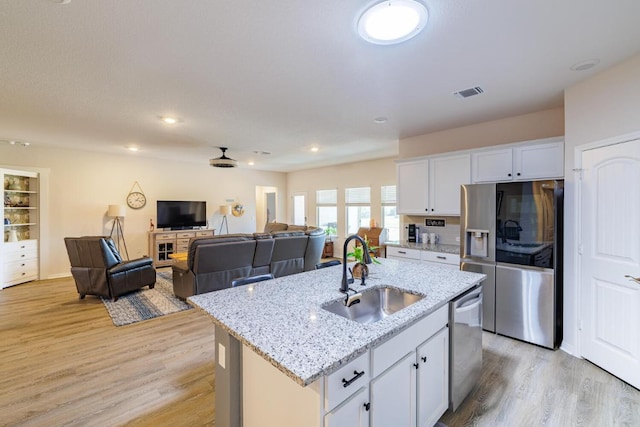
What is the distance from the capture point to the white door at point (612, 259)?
2242 mm

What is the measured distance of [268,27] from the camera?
1.86 m

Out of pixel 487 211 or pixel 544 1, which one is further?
pixel 487 211

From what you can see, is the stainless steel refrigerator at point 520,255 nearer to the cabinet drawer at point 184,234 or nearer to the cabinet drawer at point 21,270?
the cabinet drawer at point 184,234

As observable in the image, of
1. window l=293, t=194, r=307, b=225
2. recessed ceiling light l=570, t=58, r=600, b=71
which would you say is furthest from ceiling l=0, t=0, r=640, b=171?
window l=293, t=194, r=307, b=225

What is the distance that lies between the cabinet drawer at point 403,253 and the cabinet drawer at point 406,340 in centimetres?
217

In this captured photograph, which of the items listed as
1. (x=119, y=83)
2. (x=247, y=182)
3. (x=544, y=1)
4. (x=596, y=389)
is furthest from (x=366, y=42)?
(x=247, y=182)

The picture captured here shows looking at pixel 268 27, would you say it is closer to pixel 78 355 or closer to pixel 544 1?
pixel 544 1

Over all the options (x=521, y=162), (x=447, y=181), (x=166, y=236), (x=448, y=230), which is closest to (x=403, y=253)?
(x=448, y=230)

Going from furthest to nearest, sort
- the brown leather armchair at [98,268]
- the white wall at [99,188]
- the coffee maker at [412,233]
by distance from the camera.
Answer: the white wall at [99,188] → the coffee maker at [412,233] → the brown leather armchair at [98,268]

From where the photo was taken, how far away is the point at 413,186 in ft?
14.4

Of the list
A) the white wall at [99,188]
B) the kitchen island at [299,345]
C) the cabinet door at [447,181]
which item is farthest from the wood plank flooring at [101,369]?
the cabinet door at [447,181]

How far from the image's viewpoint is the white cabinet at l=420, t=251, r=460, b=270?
3.58 metres

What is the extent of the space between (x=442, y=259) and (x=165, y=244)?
19.6ft

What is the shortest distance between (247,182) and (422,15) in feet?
24.0
